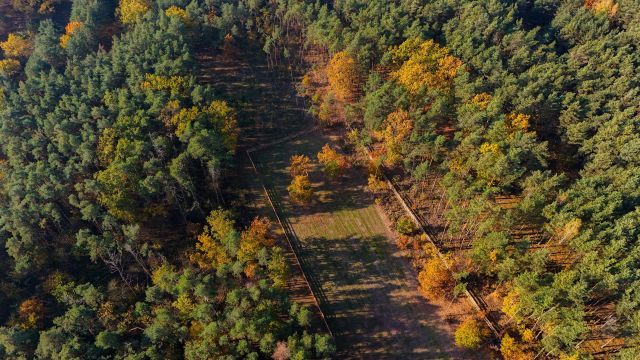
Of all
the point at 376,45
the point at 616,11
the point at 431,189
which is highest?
the point at 616,11

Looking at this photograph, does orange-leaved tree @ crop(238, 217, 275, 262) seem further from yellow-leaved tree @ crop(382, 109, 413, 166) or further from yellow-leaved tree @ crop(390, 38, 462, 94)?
yellow-leaved tree @ crop(390, 38, 462, 94)

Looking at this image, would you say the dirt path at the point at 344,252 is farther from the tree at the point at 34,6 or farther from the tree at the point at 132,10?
the tree at the point at 34,6

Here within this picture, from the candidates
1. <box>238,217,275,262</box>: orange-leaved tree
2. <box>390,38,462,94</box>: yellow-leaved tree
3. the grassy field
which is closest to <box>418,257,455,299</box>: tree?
the grassy field

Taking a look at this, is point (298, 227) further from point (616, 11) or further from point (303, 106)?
point (616, 11)

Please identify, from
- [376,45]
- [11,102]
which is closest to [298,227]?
[376,45]

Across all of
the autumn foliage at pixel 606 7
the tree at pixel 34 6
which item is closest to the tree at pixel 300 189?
the autumn foliage at pixel 606 7

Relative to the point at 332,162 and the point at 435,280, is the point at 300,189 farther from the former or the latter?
the point at 435,280

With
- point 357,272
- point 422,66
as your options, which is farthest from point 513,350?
point 422,66
